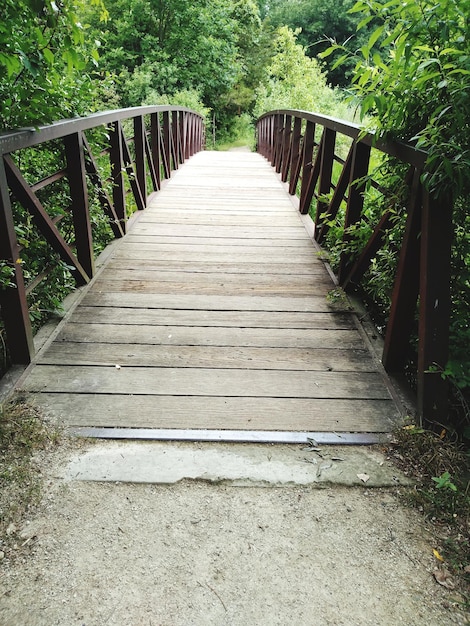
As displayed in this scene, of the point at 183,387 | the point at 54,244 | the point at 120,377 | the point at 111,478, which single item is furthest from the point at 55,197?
the point at 111,478

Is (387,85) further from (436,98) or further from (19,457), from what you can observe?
(19,457)

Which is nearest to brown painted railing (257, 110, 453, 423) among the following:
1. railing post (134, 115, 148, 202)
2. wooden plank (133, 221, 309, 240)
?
wooden plank (133, 221, 309, 240)

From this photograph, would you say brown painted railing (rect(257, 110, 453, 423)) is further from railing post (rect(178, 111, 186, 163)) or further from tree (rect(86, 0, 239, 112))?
tree (rect(86, 0, 239, 112))

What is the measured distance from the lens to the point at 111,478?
1.77 metres

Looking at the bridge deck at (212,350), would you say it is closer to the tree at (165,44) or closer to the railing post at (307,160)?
the railing post at (307,160)

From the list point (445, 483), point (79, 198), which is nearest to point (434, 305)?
point (445, 483)

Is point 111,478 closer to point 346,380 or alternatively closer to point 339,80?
point 346,380

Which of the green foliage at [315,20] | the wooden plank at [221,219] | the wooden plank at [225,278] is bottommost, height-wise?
the wooden plank at [221,219]

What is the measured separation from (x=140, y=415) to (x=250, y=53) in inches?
1087

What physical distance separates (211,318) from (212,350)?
1.25 feet

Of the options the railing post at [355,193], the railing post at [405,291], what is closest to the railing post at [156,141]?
the railing post at [355,193]

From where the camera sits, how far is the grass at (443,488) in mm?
1506

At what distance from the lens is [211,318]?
2.98 m

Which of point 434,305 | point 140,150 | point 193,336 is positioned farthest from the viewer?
point 140,150
